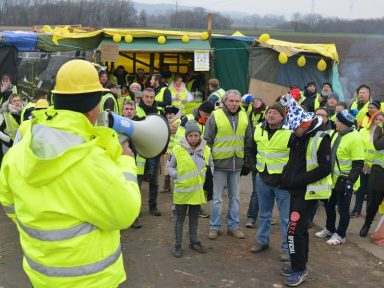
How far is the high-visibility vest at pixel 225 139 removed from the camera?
6.11 metres

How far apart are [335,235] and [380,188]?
873 millimetres

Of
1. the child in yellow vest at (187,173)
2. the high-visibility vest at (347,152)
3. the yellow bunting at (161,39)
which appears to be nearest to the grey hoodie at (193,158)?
the child in yellow vest at (187,173)

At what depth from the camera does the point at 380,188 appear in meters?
6.39

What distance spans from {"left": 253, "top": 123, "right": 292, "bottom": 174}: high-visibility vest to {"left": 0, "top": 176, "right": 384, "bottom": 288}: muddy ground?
109 centimetres

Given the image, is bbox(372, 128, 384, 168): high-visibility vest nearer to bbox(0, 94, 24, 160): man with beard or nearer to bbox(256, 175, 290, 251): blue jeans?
bbox(256, 175, 290, 251): blue jeans

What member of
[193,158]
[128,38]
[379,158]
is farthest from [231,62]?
[193,158]

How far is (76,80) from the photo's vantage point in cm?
219

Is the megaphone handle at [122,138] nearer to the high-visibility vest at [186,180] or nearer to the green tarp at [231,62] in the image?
the high-visibility vest at [186,180]

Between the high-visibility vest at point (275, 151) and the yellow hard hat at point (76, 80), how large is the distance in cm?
349

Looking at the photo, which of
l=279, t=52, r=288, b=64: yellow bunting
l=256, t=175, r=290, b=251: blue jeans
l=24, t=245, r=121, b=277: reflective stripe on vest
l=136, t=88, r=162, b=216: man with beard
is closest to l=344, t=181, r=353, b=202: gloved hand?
l=256, t=175, r=290, b=251: blue jeans

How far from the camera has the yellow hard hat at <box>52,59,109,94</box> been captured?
2.19 meters

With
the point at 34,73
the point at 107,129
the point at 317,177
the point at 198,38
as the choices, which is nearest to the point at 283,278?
the point at 317,177

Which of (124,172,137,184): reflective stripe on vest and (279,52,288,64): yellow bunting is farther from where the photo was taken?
(279,52,288,64): yellow bunting

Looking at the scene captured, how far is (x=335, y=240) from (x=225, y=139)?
6.31 ft
